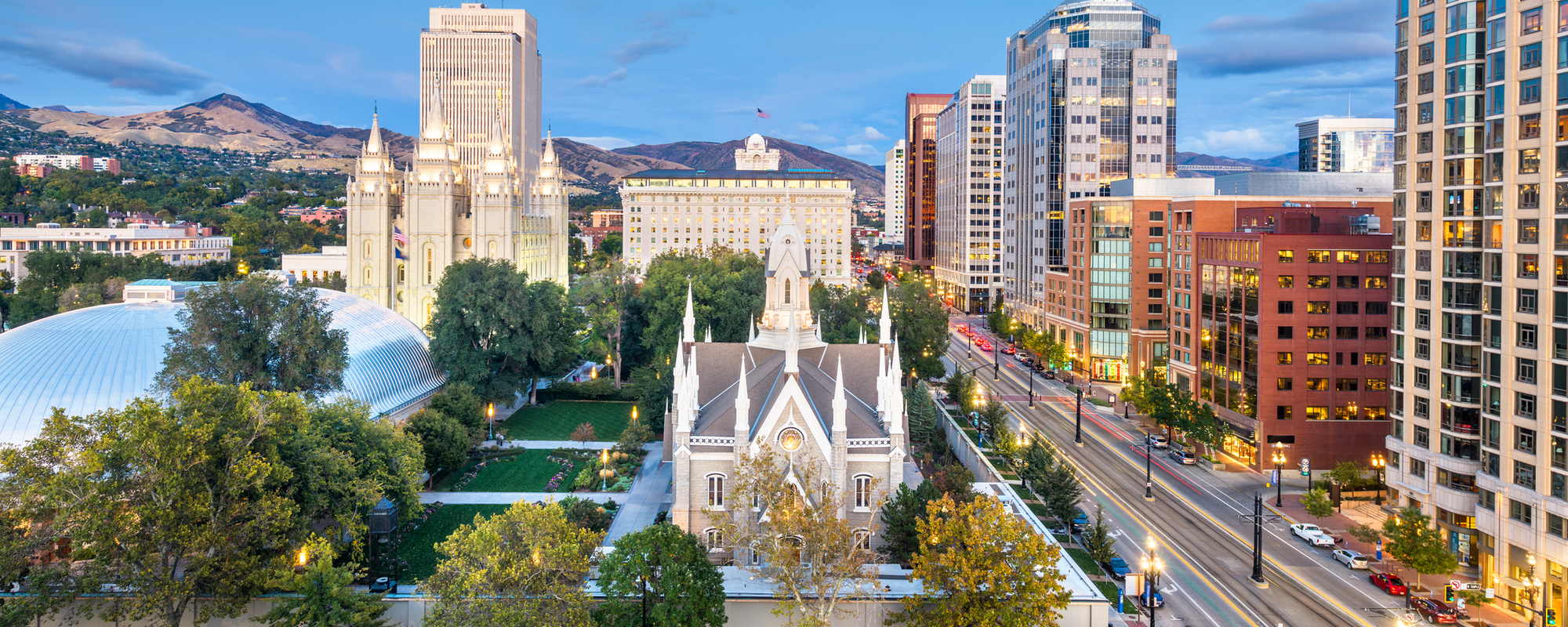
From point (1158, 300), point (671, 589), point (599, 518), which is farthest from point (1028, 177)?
point (671, 589)

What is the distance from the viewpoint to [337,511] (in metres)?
37.2

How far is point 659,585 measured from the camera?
32.3 m

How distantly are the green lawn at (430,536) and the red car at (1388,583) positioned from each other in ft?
137

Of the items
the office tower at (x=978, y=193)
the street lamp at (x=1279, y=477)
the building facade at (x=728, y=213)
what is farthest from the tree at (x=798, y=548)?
the building facade at (x=728, y=213)

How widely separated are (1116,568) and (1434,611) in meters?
13.1

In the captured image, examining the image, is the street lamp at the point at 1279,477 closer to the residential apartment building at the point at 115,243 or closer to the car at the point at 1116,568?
the car at the point at 1116,568

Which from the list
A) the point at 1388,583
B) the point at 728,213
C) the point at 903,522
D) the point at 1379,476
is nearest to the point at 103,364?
the point at 903,522

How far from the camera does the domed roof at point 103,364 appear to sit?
4841cm

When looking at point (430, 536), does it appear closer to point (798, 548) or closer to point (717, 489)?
point (717, 489)

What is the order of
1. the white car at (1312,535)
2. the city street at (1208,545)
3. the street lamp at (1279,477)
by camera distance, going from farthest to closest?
the street lamp at (1279,477) < the white car at (1312,535) < the city street at (1208,545)

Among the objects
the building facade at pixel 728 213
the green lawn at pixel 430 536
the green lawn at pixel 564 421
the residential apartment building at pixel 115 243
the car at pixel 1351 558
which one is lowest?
the car at pixel 1351 558

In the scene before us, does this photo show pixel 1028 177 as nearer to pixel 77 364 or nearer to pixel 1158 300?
pixel 1158 300

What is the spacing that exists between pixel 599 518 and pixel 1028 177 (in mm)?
99023

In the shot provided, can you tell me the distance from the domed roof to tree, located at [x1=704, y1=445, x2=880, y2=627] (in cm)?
3306
